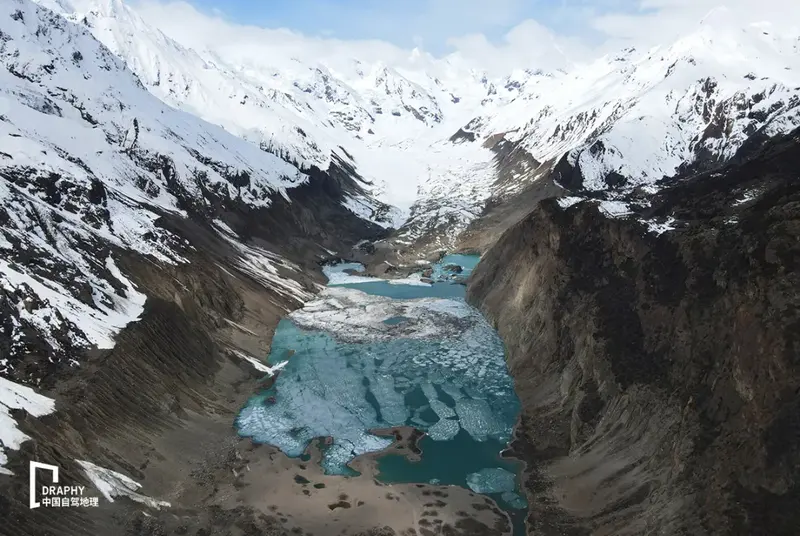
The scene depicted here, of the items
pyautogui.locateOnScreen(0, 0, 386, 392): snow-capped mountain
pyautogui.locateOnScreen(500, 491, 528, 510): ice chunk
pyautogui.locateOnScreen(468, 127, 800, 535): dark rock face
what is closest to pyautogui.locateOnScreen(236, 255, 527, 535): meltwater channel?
pyautogui.locateOnScreen(500, 491, 528, 510): ice chunk

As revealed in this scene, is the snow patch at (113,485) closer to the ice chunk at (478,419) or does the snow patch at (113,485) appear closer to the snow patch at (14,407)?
the snow patch at (14,407)

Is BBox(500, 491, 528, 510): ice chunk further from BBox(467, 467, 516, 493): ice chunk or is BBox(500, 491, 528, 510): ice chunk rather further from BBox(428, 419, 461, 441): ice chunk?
BBox(428, 419, 461, 441): ice chunk

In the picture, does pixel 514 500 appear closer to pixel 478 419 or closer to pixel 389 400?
pixel 478 419

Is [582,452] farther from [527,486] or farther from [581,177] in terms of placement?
[581,177]

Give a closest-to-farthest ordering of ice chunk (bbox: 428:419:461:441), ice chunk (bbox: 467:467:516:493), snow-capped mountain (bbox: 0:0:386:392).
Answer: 1. ice chunk (bbox: 467:467:516:493)
2. snow-capped mountain (bbox: 0:0:386:392)
3. ice chunk (bbox: 428:419:461:441)

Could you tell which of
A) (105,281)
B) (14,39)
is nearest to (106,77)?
(14,39)
